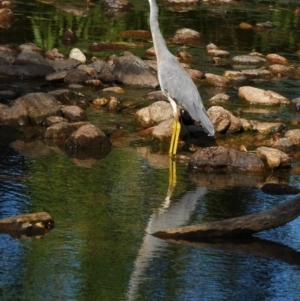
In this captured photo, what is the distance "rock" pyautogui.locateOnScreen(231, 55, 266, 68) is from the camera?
599 inches

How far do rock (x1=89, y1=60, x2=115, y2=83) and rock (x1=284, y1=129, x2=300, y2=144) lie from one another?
10.6 feet

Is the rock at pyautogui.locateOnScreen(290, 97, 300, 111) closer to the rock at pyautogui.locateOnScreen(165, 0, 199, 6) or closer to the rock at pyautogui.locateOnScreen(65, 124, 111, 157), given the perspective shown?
the rock at pyautogui.locateOnScreen(65, 124, 111, 157)

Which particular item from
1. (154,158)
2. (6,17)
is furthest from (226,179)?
(6,17)

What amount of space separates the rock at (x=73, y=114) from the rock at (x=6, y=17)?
609 centimetres

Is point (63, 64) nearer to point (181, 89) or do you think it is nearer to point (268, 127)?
point (181, 89)

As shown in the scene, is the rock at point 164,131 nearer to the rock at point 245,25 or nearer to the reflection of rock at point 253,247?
the reflection of rock at point 253,247

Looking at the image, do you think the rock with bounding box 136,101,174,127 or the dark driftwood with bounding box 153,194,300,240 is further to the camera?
the rock with bounding box 136,101,174,127

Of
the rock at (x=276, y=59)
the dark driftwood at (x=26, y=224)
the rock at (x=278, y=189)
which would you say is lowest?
the rock at (x=278, y=189)

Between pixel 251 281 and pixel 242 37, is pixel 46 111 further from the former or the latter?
pixel 242 37

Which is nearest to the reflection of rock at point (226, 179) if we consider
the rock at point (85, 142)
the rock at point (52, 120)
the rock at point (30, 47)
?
the rock at point (85, 142)

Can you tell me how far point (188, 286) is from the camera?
6.61 metres

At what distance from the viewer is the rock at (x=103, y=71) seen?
13.2 metres

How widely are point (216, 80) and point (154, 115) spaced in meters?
2.59

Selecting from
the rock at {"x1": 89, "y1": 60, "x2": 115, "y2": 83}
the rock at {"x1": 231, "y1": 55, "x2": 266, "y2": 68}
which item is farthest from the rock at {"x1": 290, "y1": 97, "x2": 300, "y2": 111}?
the rock at {"x1": 231, "y1": 55, "x2": 266, "y2": 68}
